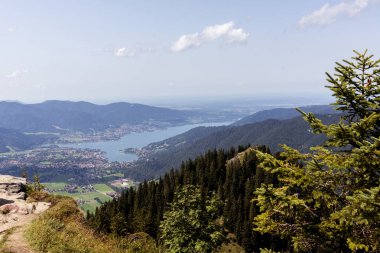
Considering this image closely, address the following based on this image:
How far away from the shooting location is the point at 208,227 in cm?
4056

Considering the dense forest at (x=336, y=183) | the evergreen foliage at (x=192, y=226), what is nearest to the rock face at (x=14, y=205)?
the evergreen foliage at (x=192, y=226)

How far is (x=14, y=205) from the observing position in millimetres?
27203

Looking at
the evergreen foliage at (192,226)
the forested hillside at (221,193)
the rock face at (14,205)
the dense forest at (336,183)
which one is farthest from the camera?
the forested hillside at (221,193)

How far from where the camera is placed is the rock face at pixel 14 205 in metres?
23.6

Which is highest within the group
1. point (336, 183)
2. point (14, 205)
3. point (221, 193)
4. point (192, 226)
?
point (336, 183)

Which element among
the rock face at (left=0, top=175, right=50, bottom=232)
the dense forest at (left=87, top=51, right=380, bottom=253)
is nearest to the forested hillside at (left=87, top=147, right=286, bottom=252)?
the rock face at (left=0, top=175, right=50, bottom=232)

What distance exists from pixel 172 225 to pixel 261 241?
68408mm

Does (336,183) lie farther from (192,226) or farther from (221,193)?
(221,193)

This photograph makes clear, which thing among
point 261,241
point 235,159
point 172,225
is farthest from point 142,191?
point 172,225

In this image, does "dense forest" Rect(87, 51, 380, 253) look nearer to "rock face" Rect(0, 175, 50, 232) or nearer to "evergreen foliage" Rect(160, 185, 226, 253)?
"rock face" Rect(0, 175, 50, 232)

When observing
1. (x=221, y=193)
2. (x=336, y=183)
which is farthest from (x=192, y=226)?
(x=221, y=193)

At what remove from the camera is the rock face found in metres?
23.6

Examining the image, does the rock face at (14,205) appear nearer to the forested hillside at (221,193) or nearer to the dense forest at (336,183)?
the dense forest at (336,183)

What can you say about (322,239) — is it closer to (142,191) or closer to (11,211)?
(11,211)
